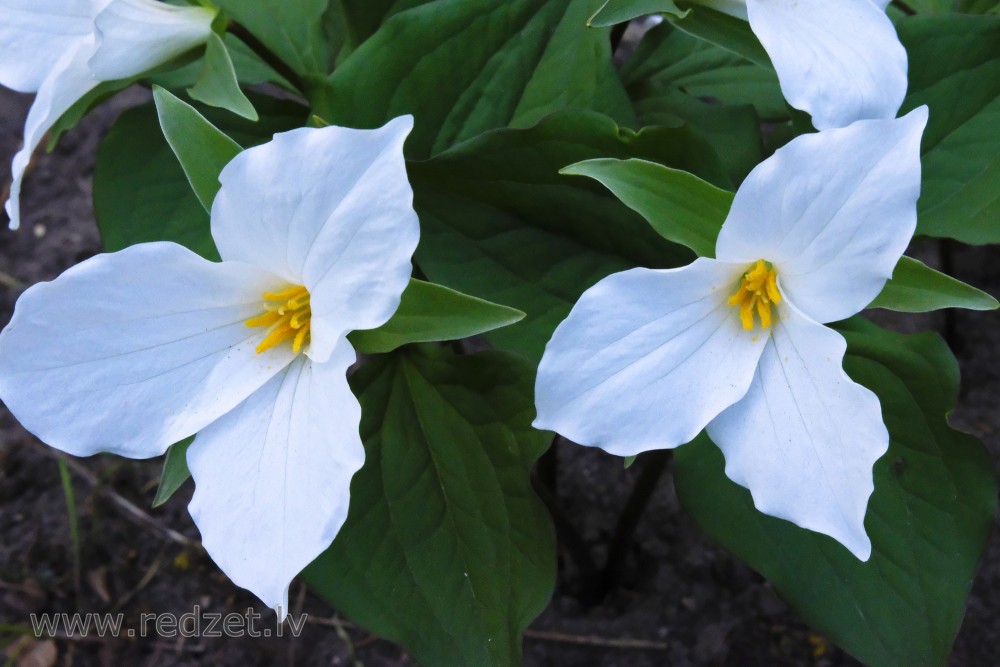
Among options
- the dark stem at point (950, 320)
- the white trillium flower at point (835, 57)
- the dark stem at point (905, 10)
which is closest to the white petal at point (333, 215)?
the white trillium flower at point (835, 57)

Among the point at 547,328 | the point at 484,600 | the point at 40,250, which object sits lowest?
the point at 40,250

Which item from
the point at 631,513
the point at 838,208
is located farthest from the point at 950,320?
the point at 838,208

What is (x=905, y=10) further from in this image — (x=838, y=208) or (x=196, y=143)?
(x=196, y=143)

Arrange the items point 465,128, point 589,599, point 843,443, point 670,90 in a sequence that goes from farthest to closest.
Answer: point 589,599, point 670,90, point 465,128, point 843,443

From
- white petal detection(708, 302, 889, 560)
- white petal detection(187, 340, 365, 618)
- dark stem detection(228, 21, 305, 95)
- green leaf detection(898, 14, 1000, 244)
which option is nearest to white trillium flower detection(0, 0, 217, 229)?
dark stem detection(228, 21, 305, 95)

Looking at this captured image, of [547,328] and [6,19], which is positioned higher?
[6,19]

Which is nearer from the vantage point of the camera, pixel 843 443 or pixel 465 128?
pixel 843 443

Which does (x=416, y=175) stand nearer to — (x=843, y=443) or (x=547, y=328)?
(x=547, y=328)

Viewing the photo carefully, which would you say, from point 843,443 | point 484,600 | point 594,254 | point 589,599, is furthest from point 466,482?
point 589,599
